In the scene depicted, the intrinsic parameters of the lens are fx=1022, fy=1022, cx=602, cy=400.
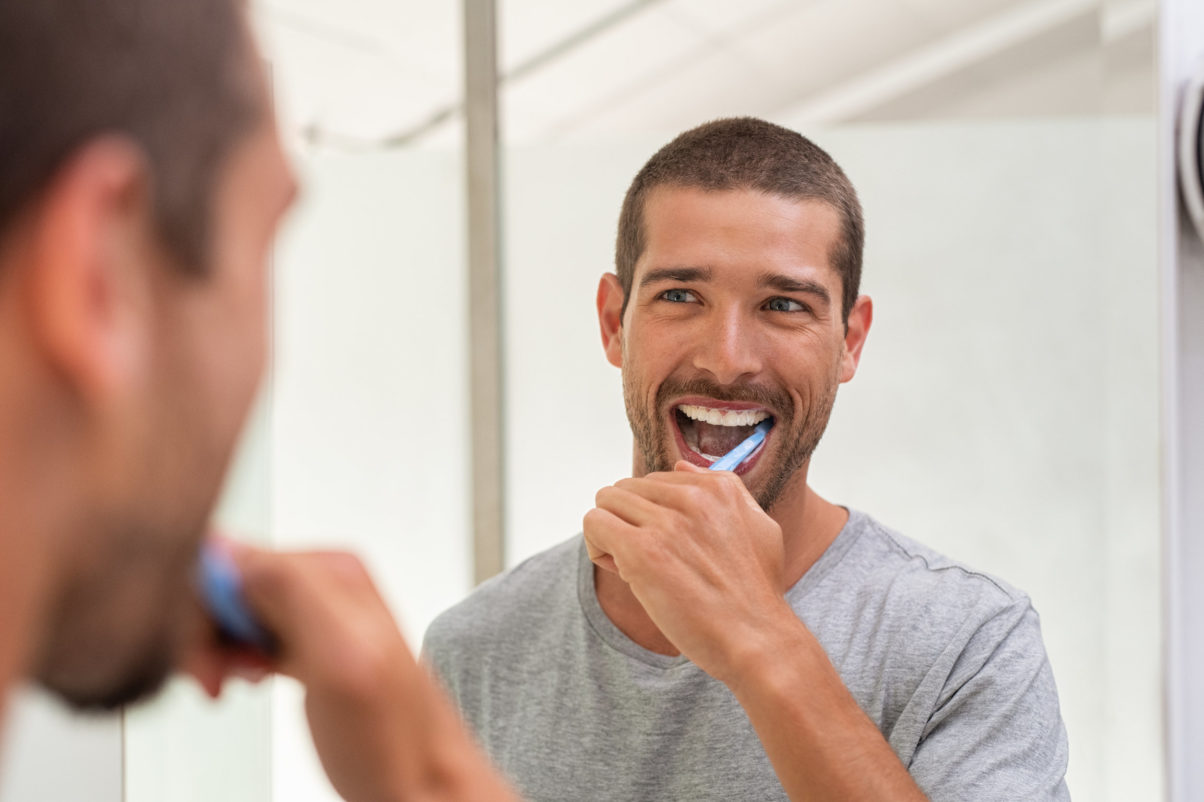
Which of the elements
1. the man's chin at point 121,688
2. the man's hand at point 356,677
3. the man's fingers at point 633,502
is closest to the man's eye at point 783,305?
the man's fingers at point 633,502

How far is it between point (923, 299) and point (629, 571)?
104cm

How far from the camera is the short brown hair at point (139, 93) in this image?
0.78 ft

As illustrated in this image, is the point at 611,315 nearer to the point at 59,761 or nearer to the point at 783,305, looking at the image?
the point at 783,305

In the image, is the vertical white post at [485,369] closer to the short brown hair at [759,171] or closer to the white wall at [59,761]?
the white wall at [59,761]

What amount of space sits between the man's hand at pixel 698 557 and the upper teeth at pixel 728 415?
0.44ft

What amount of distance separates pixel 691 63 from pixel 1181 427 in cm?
97

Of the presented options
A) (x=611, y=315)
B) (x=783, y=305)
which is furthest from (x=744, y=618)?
(x=611, y=315)

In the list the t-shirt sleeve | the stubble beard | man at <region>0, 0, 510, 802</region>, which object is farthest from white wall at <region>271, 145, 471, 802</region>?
man at <region>0, 0, 510, 802</region>

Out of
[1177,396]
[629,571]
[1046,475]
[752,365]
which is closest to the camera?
[629,571]

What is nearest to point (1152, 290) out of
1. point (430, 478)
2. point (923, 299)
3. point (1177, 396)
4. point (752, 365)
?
point (1177, 396)

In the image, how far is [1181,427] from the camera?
50.5 inches

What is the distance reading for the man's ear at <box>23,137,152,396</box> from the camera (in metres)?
0.23

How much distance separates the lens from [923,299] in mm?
1613

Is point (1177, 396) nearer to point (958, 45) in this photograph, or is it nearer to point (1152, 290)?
point (1152, 290)
